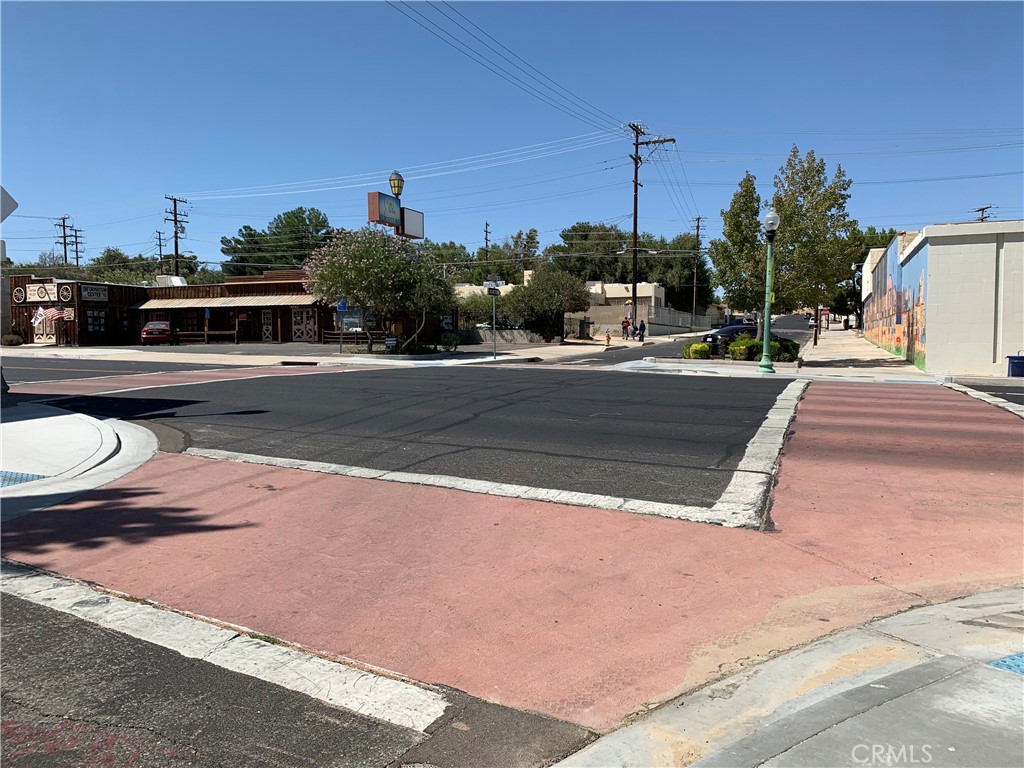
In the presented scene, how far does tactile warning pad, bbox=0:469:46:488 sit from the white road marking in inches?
Answer: 125

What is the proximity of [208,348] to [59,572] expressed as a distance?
36637 millimetres

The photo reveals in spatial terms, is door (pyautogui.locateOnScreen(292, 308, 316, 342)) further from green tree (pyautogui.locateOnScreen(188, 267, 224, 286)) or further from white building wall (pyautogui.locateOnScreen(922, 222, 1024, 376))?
green tree (pyautogui.locateOnScreen(188, 267, 224, 286))

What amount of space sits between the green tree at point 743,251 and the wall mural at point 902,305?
549 centimetres

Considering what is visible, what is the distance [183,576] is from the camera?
195 inches

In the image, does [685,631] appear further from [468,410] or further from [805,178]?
[805,178]

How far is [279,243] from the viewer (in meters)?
86.8

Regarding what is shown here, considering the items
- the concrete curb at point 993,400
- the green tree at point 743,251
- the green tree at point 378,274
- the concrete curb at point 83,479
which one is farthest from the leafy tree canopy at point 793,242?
the concrete curb at point 83,479

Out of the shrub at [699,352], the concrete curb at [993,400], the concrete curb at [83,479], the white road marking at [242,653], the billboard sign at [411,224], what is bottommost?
the white road marking at [242,653]

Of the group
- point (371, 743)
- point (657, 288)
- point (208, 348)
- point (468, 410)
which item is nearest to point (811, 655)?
point (371, 743)

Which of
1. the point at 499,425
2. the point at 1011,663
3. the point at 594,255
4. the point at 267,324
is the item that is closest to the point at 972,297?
the point at 499,425

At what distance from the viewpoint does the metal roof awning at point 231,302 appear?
42125 millimetres

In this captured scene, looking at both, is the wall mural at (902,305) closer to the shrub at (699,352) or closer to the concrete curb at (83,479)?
the shrub at (699,352)

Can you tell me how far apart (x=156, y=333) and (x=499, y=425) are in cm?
4070

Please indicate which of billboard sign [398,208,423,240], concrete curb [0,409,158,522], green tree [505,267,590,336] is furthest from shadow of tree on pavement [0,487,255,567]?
green tree [505,267,590,336]
